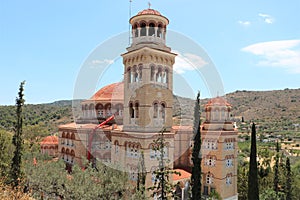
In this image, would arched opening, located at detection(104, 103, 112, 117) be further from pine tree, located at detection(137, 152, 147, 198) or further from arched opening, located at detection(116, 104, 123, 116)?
pine tree, located at detection(137, 152, 147, 198)

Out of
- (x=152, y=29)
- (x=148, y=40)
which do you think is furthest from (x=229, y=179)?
(x=152, y=29)

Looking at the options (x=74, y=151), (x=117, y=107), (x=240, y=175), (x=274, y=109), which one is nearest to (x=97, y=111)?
(x=117, y=107)

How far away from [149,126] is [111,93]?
12888 mm

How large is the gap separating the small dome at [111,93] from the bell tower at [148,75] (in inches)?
348

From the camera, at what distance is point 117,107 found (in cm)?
3058

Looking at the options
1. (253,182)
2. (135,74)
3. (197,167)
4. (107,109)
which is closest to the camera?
(197,167)

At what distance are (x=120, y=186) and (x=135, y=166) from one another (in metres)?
3.70

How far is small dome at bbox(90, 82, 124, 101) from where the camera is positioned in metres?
31.2

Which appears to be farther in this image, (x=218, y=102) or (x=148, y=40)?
(x=218, y=102)

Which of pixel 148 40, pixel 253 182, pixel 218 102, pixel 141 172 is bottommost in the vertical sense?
pixel 253 182

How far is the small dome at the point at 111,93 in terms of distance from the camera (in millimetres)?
31250

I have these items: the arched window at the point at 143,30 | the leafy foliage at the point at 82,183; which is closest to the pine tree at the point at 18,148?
the leafy foliage at the point at 82,183

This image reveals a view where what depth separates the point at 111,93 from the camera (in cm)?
3216

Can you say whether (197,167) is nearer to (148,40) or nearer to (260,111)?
(148,40)
